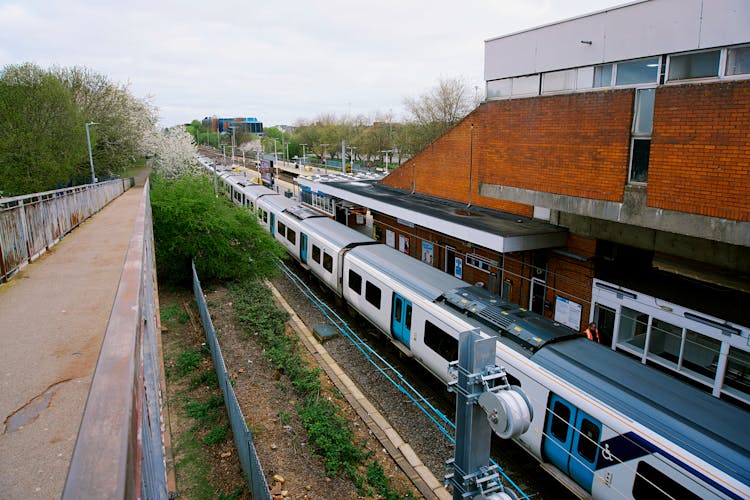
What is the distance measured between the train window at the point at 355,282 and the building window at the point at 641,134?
7.33 meters

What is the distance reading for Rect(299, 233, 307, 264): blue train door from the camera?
18672 mm

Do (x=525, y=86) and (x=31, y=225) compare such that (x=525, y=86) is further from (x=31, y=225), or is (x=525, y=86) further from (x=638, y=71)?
(x=31, y=225)

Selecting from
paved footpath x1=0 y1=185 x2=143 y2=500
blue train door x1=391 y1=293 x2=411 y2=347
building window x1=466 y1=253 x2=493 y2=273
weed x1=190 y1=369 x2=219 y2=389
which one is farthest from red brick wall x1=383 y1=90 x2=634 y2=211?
paved footpath x1=0 y1=185 x2=143 y2=500

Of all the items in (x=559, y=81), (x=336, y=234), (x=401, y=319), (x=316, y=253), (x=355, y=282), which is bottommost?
(x=401, y=319)

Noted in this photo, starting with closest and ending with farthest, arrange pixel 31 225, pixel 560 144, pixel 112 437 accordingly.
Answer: pixel 112 437, pixel 31 225, pixel 560 144

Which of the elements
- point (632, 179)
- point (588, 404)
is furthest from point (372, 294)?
point (588, 404)

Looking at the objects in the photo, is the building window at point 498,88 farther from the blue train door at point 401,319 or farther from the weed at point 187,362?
the weed at point 187,362

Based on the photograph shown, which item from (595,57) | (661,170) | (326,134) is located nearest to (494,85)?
(595,57)

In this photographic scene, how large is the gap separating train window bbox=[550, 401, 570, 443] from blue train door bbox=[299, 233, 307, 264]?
12612 millimetres

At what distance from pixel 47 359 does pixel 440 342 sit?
708 centimetres

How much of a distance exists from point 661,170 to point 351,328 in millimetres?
9084

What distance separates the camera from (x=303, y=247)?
1889 centimetres

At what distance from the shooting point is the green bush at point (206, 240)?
1680cm

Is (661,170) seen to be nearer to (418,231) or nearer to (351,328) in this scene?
(351,328)
